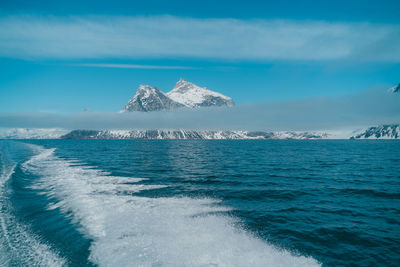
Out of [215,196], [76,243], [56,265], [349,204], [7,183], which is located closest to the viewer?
[56,265]

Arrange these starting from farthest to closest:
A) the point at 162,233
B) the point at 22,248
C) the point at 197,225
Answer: the point at 197,225
the point at 162,233
the point at 22,248

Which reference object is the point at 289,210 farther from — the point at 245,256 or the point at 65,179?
the point at 65,179

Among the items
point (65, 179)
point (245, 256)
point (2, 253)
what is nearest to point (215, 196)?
point (245, 256)

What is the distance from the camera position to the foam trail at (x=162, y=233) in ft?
33.2

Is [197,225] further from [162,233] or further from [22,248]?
[22,248]

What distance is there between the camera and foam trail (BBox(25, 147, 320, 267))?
33.2 feet

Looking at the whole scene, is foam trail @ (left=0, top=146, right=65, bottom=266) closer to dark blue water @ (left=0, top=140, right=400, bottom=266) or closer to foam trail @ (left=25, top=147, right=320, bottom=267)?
dark blue water @ (left=0, top=140, right=400, bottom=266)

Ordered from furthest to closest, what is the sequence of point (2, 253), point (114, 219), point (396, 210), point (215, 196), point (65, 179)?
point (65, 179) → point (215, 196) → point (396, 210) → point (114, 219) → point (2, 253)

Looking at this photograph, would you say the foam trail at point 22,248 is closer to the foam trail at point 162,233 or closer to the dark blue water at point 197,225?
the dark blue water at point 197,225

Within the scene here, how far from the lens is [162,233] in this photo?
12.8m

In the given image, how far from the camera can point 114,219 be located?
A: 1486 cm

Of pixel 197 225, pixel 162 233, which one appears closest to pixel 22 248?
pixel 162 233

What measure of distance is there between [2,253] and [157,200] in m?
10.7

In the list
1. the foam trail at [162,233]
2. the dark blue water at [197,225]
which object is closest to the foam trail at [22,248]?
the dark blue water at [197,225]
